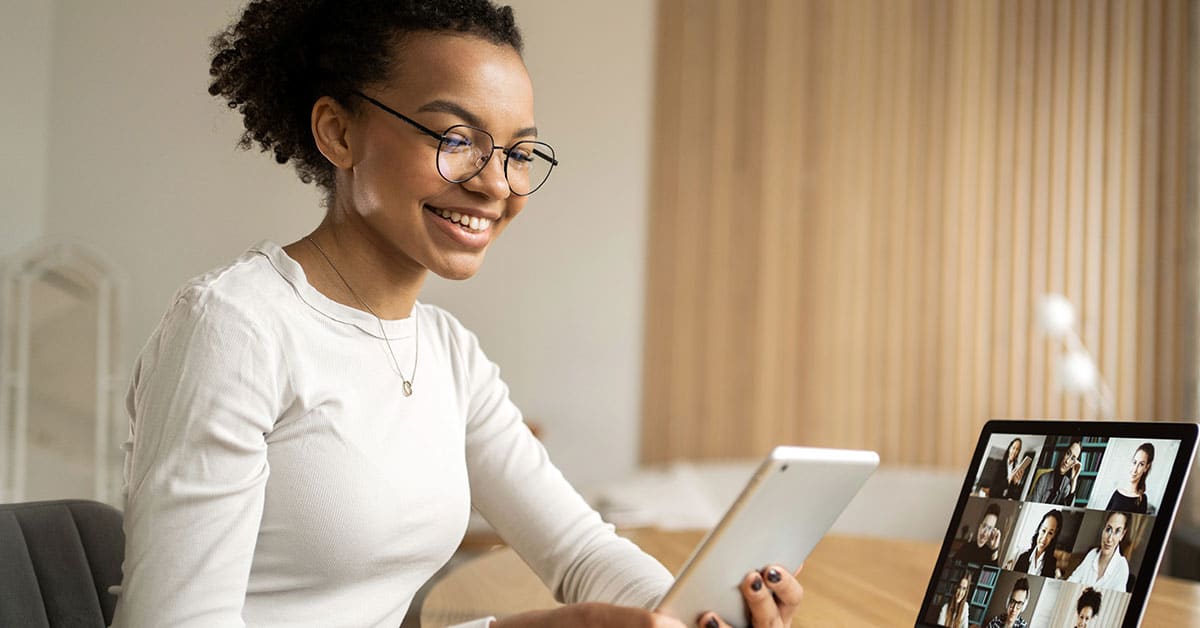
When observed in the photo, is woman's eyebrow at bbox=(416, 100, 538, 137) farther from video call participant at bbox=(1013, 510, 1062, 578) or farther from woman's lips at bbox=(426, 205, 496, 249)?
video call participant at bbox=(1013, 510, 1062, 578)

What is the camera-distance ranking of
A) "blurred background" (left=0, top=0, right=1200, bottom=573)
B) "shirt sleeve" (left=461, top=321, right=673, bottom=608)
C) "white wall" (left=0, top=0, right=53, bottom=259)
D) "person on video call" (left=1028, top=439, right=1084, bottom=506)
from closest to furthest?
1. "person on video call" (left=1028, top=439, right=1084, bottom=506)
2. "shirt sleeve" (left=461, top=321, right=673, bottom=608)
3. "white wall" (left=0, top=0, right=53, bottom=259)
4. "blurred background" (left=0, top=0, right=1200, bottom=573)

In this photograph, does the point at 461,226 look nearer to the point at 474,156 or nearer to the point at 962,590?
the point at 474,156

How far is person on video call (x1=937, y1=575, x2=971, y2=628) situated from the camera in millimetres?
1012

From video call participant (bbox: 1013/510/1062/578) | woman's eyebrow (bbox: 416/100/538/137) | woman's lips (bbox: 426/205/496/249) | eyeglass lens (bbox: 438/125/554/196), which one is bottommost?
video call participant (bbox: 1013/510/1062/578)

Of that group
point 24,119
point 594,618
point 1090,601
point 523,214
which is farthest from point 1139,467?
point 24,119

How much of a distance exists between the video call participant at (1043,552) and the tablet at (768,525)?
16 cm

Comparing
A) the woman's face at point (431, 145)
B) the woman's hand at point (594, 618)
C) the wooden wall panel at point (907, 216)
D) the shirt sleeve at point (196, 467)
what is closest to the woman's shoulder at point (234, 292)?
the shirt sleeve at point (196, 467)

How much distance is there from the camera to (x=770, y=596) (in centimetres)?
102

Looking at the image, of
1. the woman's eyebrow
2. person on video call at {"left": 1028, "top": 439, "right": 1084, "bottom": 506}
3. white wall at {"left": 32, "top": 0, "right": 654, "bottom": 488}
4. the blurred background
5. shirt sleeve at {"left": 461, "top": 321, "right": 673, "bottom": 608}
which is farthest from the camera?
the blurred background

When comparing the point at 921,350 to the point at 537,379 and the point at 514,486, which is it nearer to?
the point at 537,379

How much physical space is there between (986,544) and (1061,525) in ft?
0.27

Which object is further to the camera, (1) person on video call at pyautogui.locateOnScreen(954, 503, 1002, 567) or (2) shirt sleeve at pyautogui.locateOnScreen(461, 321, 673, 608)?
(2) shirt sleeve at pyautogui.locateOnScreen(461, 321, 673, 608)

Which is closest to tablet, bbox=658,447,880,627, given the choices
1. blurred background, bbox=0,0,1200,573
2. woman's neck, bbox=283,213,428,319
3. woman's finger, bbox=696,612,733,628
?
woman's finger, bbox=696,612,733,628

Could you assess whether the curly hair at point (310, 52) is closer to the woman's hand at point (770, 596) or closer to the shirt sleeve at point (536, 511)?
the shirt sleeve at point (536, 511)
